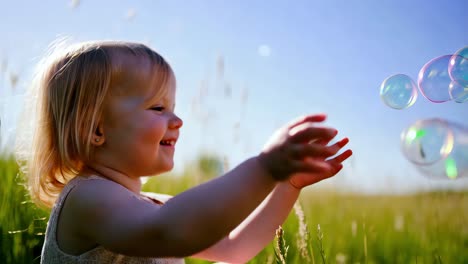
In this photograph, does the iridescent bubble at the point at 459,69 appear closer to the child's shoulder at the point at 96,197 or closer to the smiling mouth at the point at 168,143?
the smiling mouth at the point at 168,143

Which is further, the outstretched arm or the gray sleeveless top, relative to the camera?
the outstretched arm

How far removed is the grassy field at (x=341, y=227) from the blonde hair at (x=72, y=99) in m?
0.44

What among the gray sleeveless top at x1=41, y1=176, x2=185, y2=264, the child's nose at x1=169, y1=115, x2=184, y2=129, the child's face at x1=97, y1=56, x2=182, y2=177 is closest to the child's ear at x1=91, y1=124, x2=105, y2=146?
the child's face at x1=97, y1=56, x2=182, y2=177

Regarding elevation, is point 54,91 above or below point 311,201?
above

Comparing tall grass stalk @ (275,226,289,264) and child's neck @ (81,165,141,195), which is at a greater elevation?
child's neck @ (81,165,141,195)

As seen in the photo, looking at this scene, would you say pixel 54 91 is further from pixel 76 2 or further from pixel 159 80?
pixel 76 2

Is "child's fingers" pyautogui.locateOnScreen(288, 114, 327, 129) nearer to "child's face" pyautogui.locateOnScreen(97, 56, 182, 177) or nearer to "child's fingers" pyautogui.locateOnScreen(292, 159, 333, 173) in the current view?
"child's fingers" pyautogui.locateOnScreen(292, 159, 333, 173)

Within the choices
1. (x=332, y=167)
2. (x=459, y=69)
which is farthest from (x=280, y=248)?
(x=459, y=69)

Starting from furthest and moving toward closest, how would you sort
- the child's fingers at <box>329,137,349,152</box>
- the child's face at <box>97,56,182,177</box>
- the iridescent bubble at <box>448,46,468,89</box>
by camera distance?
the iridescent bubble at <box>448,46,468,89</box> < the child's face at <box>97,56,182,177</box> < the child's fingers at <box>329,137,349,152</box>

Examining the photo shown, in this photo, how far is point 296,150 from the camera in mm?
1096

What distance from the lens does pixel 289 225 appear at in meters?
2.96

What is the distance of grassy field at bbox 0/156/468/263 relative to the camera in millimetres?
2355

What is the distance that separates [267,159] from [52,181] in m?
1.10

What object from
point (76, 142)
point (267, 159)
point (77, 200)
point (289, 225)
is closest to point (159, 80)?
point (76, 142)
